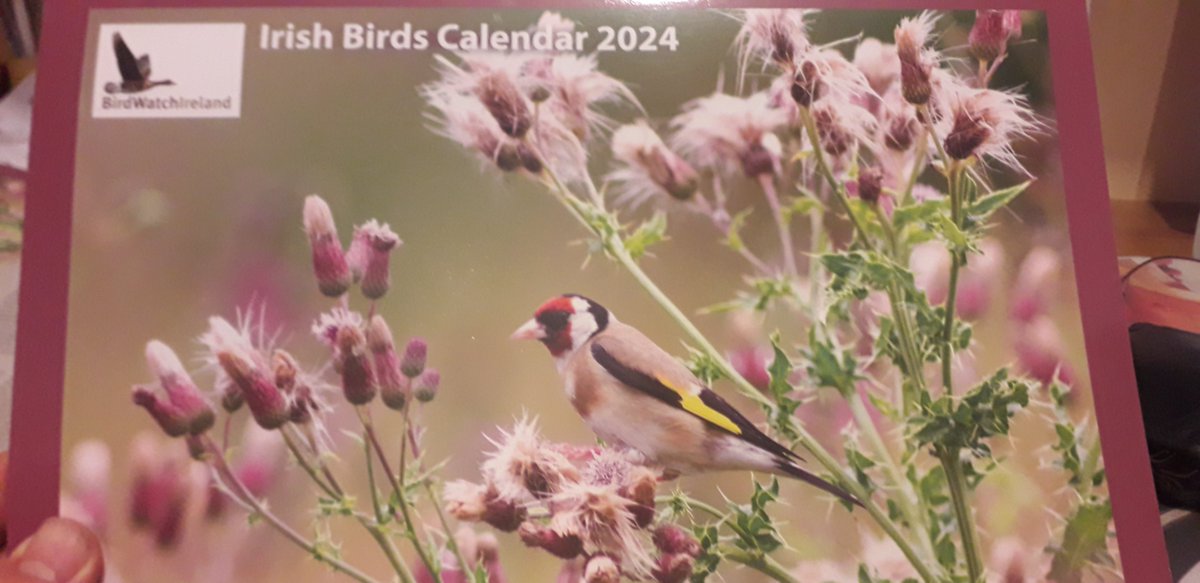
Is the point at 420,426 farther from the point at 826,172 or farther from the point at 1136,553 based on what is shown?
the point at 1136,553

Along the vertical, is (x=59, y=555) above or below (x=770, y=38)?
below

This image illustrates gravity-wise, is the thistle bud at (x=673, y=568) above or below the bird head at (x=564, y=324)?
below

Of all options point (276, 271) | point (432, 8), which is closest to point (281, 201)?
point (276, 271)

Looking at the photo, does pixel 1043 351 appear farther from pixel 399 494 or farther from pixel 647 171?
pixel 399 494

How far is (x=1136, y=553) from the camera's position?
44cm

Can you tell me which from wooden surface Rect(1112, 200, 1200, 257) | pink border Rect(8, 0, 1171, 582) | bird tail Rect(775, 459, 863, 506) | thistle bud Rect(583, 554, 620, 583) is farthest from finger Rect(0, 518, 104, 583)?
wooden surface Rect(1112, 200, 1200, 257)

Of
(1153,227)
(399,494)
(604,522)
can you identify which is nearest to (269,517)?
(399,494)

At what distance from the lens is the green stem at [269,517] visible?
1.46 feet

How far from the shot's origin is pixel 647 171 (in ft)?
1.57

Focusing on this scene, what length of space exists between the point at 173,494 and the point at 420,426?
0.13 m

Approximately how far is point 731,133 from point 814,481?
196 millimetres

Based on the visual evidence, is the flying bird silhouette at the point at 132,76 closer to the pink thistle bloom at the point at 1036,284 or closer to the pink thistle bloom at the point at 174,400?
the pink thistle bloom at the point at 174,400

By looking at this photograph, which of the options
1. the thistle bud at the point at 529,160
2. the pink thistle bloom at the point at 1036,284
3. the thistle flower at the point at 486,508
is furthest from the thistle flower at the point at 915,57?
the thistle flower at the point at 486,508

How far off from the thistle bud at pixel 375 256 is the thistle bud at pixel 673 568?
0.21 metres
